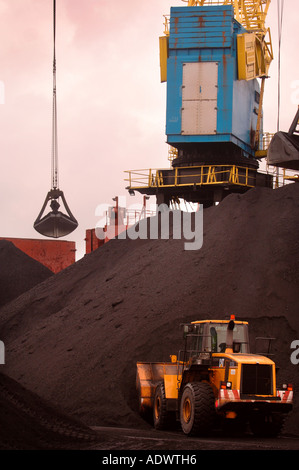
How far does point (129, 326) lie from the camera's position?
2056 centimetres

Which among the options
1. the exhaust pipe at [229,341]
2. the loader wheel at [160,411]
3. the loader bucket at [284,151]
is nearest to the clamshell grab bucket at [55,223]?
the loader bucket at [284,151]

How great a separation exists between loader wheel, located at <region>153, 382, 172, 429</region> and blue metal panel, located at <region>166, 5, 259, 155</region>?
49.3ft

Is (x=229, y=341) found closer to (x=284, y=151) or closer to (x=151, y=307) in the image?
(x=151, y=307)

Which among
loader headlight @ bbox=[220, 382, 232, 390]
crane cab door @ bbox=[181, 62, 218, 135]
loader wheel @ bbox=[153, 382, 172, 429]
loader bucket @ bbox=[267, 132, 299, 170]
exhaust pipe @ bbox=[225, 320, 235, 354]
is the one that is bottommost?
loader wheel @ bbox=[153, 382, 172, 429]

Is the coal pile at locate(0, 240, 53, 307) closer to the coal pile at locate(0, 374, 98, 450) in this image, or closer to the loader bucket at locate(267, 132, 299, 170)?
the loader bucket at locate(267, 132, 299, 170)

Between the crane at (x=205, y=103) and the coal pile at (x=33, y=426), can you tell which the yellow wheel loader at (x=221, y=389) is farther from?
the crane at (x=205, y=103)

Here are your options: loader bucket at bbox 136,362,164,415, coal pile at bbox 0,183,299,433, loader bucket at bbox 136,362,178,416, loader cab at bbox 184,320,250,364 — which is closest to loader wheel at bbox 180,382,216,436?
loader cab at bbox 184,320,250,364

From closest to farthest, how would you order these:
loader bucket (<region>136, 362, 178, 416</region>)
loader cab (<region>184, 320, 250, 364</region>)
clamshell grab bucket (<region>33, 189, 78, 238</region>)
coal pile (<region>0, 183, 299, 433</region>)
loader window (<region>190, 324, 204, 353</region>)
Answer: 1. loader cab (<region>184, 320, 250, 364</region>)
2. loader window (<region>190, 324, 204, 353</region>)
3. loader bucket (<region>136, 362, 178, 416</region>)
4. coal pile (<region>0, 183, 299, 433</region>)
5. clamshell grab bucket (<region>33, 189, 78, 238</region>)

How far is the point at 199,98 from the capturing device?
29297 millimetres

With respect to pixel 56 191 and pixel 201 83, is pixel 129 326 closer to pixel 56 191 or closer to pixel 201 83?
pixel 56 191

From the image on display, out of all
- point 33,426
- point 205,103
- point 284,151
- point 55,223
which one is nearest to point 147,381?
point 33,426

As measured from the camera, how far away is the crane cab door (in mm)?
29188

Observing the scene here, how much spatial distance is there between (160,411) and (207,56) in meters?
17.0

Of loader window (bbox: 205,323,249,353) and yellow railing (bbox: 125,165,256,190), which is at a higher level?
A: yellow railing (bbox: 125,165,256,190)
